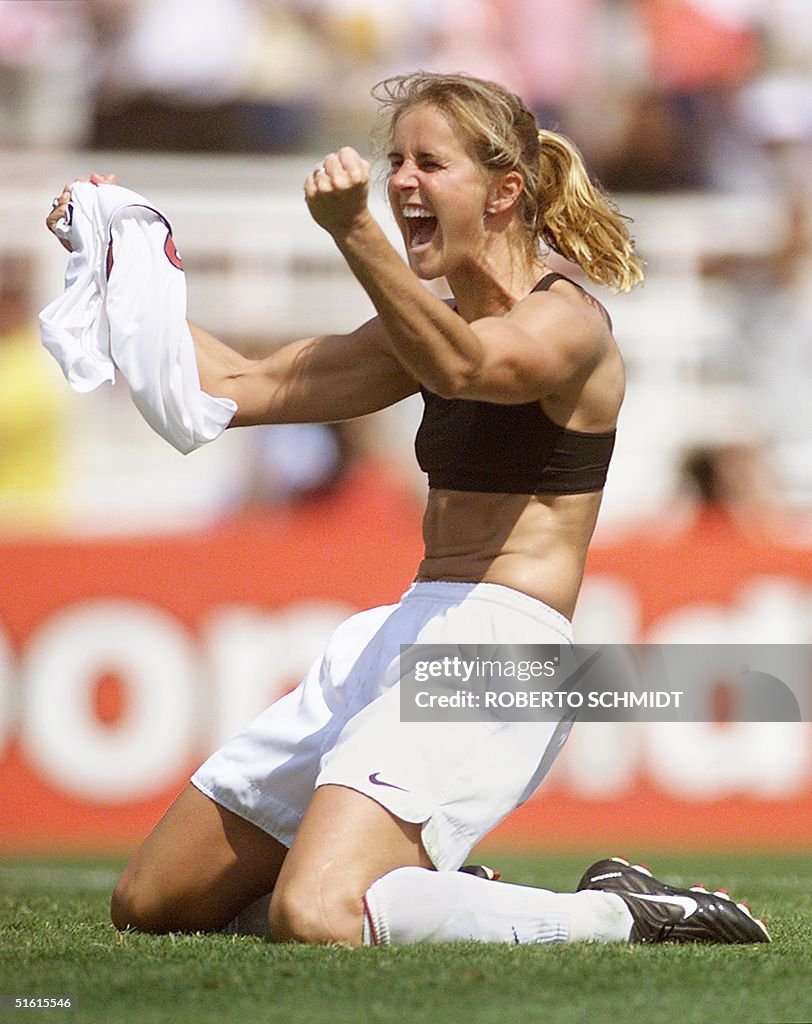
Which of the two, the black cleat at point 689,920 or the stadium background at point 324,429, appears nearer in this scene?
the black cleat at point 689,920

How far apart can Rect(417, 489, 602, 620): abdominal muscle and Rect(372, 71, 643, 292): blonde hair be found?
21.7 inches

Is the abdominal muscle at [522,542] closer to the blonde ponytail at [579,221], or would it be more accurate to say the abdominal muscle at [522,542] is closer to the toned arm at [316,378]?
the toned arm at [316,378]

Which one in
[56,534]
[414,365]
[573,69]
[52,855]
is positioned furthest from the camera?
[573,69]

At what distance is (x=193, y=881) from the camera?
4270 millimetres

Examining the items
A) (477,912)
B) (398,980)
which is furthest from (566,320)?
(398,980)

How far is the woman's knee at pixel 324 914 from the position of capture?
3.75 meters

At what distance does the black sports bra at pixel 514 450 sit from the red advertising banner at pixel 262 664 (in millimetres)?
3262

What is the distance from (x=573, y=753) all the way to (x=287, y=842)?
317 cm

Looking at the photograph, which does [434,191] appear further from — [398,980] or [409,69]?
[409,69]

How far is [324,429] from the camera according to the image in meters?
8.45

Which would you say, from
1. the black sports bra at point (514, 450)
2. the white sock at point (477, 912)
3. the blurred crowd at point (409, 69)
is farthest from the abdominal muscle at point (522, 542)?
the blurred crowd at point (409, 69)

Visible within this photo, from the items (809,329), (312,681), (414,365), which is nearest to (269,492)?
(809,329)

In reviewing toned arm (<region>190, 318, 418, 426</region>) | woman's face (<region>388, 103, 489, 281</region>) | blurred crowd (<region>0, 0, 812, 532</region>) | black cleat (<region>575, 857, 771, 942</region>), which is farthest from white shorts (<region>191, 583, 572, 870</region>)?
blurred crowd (<region>0, 0, 812, 532</region>)

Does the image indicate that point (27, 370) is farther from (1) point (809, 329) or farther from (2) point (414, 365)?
(2) point (414, 365)
